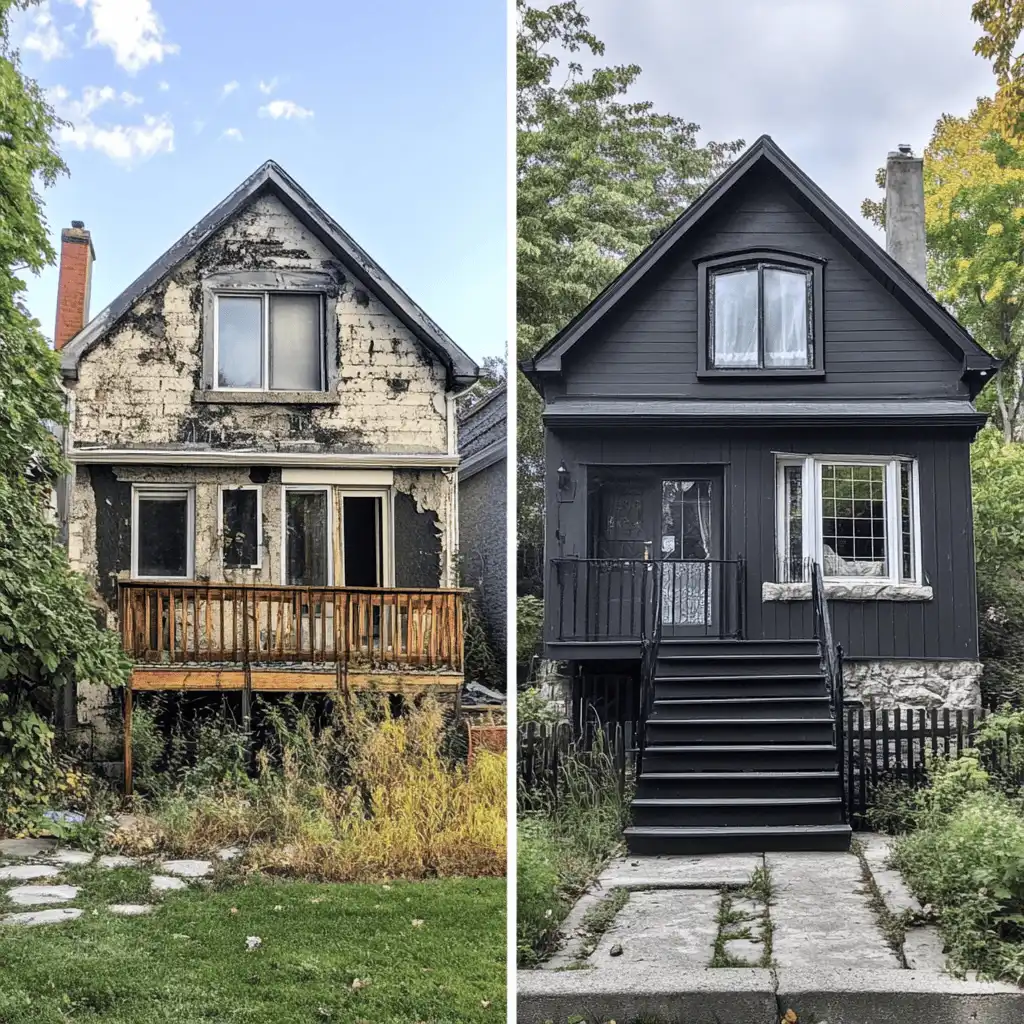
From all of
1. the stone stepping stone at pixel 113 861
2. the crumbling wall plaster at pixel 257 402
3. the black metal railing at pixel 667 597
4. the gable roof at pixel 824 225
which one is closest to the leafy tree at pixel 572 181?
the gable roof at pixel 824 225

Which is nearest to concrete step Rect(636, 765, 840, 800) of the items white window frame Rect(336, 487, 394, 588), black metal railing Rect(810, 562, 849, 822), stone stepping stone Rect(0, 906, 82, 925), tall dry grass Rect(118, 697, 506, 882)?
black metal railing Rect(810, 562, 849, 822)

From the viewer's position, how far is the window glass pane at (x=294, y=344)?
2.66 m

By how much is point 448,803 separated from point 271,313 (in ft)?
3.86

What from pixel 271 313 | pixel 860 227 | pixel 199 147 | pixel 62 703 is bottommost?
pixel 62 703

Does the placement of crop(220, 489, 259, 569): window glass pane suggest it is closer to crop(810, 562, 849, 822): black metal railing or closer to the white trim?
the white trim

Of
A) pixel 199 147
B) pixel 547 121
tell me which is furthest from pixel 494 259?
pixel 199 147

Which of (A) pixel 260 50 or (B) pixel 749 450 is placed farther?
(A) pixel 260 50

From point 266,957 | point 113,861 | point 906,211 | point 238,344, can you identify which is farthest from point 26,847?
point 906,211

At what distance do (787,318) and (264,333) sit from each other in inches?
46.0

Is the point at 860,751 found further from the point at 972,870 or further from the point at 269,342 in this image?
the point at 269,342

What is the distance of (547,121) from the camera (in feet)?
9.23

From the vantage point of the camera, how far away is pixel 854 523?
8.33ft

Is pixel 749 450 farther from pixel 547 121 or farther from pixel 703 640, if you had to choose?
pixel 547 121

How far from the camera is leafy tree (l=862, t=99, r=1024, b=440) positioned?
256 centimetres
